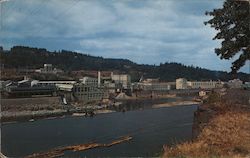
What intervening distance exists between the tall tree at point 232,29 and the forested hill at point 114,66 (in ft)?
1.21

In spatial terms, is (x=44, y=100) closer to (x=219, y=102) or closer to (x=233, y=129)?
(x=219, y=102)

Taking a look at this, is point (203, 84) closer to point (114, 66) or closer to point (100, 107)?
point (114, 66)

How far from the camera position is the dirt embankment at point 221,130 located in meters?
4.46

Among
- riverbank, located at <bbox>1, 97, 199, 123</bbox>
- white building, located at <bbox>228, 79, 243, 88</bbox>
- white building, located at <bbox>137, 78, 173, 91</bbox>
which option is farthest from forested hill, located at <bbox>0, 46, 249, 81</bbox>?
riverbank, located at <bbox>1, 97, 199, 123</bbox>

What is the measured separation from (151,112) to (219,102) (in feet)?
21.4

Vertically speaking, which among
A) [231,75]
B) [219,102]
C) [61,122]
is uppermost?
[231,75]

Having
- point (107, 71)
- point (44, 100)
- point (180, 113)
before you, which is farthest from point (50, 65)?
point (180, 113)

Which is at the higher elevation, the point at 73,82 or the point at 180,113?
the point at 73,82

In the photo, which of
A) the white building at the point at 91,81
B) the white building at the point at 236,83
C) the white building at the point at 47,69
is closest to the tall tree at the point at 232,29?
the white building at the point at 236,83

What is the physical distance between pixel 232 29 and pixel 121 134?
25.0 feet

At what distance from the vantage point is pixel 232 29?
611 cm

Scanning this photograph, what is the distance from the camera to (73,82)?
29.2 feet

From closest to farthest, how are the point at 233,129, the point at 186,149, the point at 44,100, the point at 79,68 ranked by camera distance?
the point at 186,149 < the point at 233,129 < the point at 79,68 < the point at 44,100

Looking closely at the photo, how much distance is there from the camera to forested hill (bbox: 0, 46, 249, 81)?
20.4 feet
